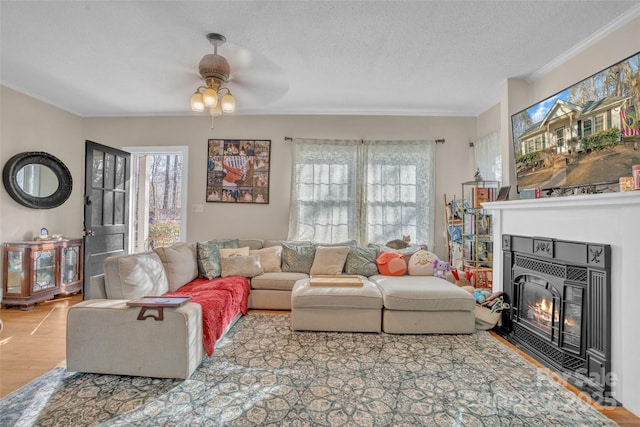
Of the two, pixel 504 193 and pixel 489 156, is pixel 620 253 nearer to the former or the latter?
pixel 504 193

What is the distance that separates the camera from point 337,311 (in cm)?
282

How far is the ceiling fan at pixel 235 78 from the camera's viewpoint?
8.45ft

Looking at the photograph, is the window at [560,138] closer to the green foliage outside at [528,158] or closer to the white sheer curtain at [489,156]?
the green foliage outside at [528,158]

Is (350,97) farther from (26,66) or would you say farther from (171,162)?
(171,162)

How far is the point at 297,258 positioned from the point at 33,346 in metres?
2.50

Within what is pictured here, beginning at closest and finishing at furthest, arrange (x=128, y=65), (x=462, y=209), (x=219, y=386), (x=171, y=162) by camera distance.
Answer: (x=219, y=386)
(x=128, y=65)
(x=462, y=209)
(x=171, y=162)

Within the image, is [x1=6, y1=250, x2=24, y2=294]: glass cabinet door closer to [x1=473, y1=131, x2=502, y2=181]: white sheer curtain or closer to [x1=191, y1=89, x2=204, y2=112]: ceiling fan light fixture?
[x1=191, y1=89, x2=204, y2=112]: ceiling fan light fixture

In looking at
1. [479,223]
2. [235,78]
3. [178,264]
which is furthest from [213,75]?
[479,223]

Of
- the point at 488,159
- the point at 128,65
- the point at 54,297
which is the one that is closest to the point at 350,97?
the point at 488,159

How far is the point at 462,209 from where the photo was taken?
12.2ft

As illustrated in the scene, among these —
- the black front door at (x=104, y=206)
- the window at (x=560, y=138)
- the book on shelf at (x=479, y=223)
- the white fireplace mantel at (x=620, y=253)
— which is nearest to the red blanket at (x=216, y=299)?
the black front door at (x=104, y=206)

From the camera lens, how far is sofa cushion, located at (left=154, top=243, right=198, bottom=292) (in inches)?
112

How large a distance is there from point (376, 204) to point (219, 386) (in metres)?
2.99

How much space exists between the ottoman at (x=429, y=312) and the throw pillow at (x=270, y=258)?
145cm
